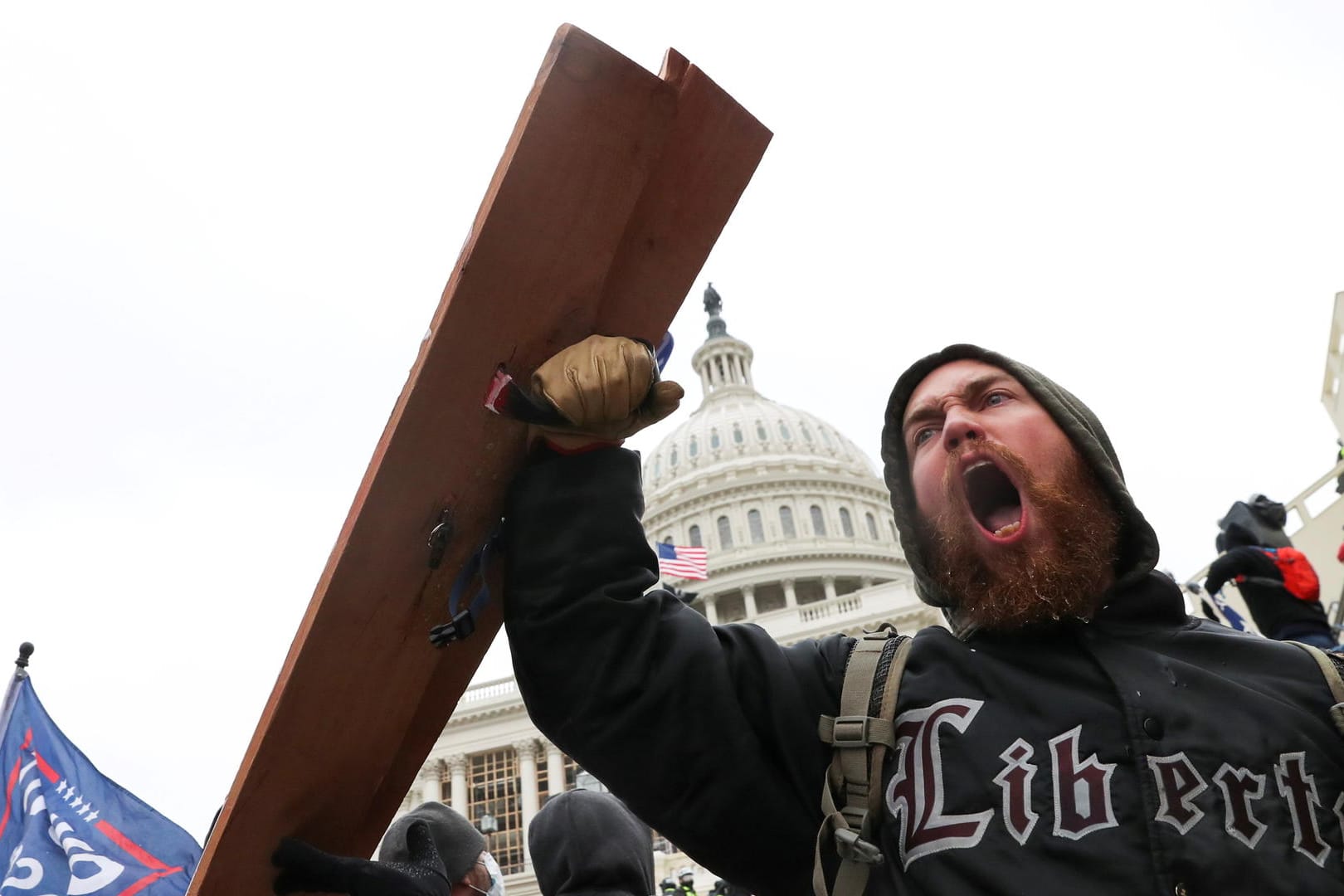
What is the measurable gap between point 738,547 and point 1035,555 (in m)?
59.0

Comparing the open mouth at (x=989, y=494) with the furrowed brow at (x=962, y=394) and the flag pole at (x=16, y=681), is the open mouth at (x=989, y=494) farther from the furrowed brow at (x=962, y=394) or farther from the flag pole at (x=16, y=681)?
the flag pole at (x=16, y=681)

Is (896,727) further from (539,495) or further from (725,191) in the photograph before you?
(725,191)

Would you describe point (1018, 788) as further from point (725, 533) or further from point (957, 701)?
point (725, 533)

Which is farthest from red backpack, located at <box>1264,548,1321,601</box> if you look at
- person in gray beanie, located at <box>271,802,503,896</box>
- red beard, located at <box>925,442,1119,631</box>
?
person in gray beanie, located at <box>271,802,503,896</box>

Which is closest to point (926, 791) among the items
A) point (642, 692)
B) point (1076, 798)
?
point (1076, 798)

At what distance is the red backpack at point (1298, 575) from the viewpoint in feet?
12.4

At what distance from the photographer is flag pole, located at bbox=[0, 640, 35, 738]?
216 inches

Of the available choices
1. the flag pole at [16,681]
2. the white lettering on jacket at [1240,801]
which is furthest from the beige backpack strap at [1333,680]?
the flag pole at [16,681]

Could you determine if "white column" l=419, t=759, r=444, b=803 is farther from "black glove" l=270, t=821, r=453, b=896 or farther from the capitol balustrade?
"black glove" l=270, t=821, r=453, b=896

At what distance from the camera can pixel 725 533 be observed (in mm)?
62156

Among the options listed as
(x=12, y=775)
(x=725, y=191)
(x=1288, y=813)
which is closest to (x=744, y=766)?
(x=1288, y=813)

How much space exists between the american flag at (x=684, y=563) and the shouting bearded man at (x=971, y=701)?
25971 mm

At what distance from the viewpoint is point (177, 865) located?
206 inches

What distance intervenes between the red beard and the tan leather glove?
0.58m
